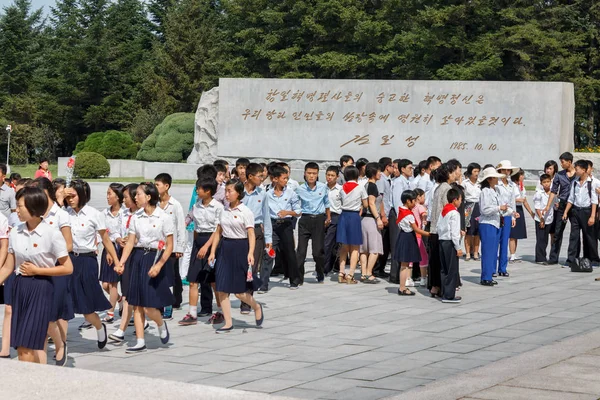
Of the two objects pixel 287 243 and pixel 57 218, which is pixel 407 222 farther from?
pixel 57 218

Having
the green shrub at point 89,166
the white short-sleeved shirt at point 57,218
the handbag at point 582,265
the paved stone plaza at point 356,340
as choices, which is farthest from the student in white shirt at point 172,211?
the green shrub at point 89,166

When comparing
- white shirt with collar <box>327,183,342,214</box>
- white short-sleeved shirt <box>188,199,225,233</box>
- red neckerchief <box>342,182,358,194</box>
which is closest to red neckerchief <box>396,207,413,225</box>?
red neckerchief <box>342,182,358,194</box>

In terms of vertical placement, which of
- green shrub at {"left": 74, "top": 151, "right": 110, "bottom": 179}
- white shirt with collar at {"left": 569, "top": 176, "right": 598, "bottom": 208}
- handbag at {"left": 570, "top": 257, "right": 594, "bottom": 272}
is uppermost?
green shrub at {"left": 74, "top": 151, "right": 110, "bottom": 179}

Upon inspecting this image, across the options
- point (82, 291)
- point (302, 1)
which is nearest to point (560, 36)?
point (302, 1)

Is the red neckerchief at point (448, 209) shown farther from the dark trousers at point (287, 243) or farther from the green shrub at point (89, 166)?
the green shrub at point (89, 166)

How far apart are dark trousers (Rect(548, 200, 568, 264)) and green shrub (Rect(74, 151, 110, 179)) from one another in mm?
24495

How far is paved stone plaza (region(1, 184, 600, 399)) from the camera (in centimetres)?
725

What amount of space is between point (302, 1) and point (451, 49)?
327 inches

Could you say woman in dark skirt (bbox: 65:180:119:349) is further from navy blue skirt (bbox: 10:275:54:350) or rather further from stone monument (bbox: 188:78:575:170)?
stone monument (bbox: 188:78:575:170)

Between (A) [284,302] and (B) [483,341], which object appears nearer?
(B) [483,341]

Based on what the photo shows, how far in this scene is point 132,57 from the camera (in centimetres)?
6022

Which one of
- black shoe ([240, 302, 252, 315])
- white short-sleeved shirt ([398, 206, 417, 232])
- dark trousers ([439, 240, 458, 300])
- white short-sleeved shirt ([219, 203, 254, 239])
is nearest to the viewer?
white short-sleeved shirt ([219, 203, 254, 239])

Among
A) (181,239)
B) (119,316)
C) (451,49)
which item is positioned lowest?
(119,316)

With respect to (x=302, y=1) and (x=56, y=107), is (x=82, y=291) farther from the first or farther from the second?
(x=56, y=107)
